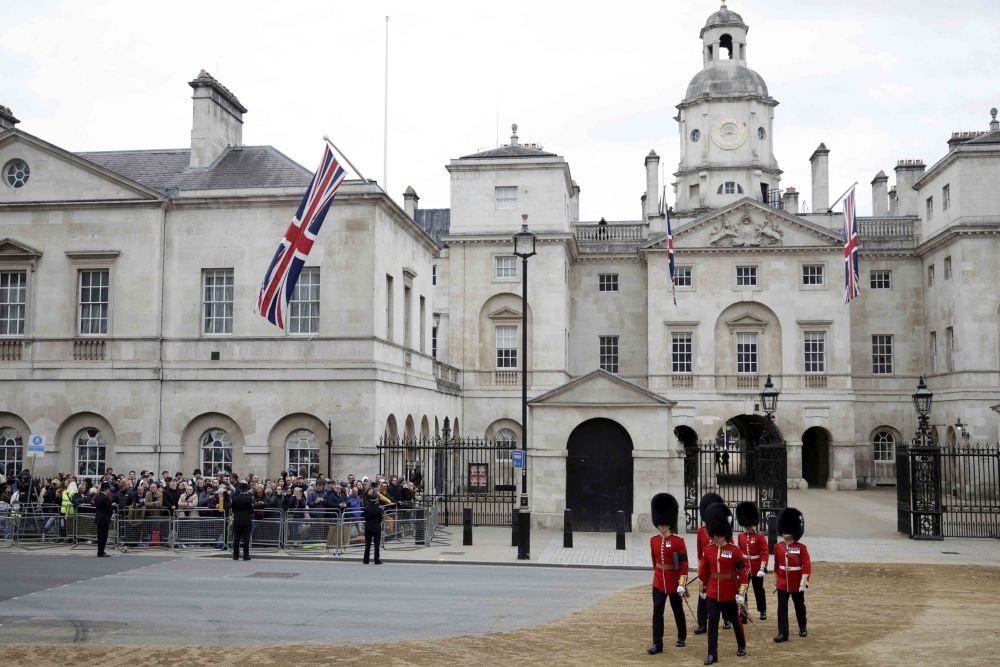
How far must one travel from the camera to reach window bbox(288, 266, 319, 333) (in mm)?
30375

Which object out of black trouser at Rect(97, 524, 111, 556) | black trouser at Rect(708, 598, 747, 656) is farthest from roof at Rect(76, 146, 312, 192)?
black trouser at Rect(708, 598, 747, 656)

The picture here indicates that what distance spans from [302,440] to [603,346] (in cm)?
2712

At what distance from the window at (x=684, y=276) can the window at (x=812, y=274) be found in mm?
5510

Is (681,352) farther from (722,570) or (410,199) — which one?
(722,570)

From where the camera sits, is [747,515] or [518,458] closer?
[747,515]

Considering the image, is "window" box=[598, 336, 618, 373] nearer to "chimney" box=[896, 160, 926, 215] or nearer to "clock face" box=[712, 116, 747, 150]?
"clock face" box=[712, 116, 747, 150]

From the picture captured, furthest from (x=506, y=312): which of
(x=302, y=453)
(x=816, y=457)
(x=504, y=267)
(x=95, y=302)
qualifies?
(x=95, y=302)

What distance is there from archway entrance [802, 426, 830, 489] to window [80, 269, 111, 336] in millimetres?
34495

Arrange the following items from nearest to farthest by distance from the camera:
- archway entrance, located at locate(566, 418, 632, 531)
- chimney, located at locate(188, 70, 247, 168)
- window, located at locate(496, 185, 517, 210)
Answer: archway entrance, located at locate(566, 418, 632, 531) → chimney, located at locate(188, 70, 247, 168) → window, located at locate(496, 185, 517, 210)

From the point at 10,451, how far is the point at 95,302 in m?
5.05

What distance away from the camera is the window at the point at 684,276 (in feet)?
170

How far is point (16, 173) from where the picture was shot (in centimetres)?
3180

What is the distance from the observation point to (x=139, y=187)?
1214 inches

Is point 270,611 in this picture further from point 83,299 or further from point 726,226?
point 726,226
